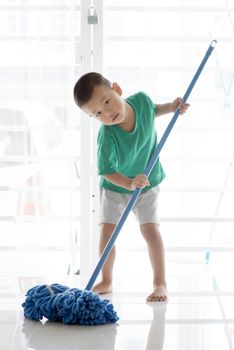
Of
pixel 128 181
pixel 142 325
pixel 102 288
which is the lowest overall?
pixel 102 288

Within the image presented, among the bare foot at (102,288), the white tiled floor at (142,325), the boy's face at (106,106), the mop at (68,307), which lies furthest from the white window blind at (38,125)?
the mop at (68,307)

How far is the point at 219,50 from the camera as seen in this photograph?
103 inches

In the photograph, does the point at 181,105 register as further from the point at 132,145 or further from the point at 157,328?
the point at 157,328

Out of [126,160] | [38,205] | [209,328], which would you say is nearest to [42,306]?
[209,328]

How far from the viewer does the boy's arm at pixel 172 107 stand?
6.86ft

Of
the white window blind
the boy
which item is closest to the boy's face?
the boy

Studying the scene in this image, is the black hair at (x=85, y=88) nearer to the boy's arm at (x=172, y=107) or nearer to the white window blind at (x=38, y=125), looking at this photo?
the boy's arm at (x=172, y=107)

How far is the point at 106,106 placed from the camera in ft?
6.53

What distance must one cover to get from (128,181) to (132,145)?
17 centimetres

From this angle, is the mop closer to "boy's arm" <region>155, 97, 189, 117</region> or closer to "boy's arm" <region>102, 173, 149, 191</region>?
"boy's arm" <region>102, 173, 149, 191</region>

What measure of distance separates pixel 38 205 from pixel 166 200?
0.50 meters

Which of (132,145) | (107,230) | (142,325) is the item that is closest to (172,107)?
(132,145)

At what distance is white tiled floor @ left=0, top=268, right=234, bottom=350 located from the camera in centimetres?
149

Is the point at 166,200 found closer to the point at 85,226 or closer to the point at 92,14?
the point at 85,226
